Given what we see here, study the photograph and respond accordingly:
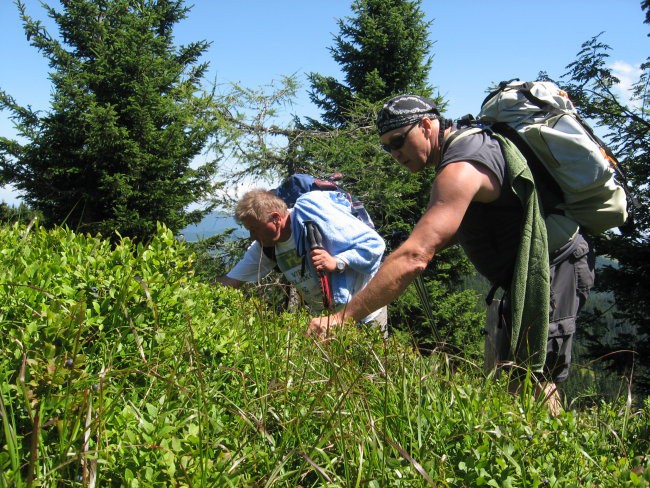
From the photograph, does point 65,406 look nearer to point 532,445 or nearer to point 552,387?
point 532,445

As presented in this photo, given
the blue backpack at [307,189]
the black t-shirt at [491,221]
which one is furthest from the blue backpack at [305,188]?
the black t-shirt at [491,221]

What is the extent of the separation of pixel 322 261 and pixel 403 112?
4.18ft

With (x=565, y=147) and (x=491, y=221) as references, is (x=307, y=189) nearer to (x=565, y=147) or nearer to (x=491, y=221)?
(x=491, y=221)

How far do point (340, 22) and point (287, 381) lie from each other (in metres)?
15.9

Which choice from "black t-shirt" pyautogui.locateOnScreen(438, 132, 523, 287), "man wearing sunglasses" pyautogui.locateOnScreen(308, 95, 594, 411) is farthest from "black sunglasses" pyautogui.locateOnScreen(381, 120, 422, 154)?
"black t-shirt" pyautogui.locateOnScreen(438, 132, 523, 287)

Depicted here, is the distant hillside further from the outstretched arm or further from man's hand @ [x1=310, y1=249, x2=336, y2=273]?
the outstretched arm

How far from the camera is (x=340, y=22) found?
1628cm

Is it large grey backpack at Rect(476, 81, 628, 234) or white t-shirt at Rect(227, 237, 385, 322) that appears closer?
large grey backpack at Rect(476, 81, 628, 234)

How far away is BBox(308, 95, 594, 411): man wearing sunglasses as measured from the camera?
246 centimetres

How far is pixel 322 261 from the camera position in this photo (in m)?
3.83

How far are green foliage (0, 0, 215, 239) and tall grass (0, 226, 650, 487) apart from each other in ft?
29.3

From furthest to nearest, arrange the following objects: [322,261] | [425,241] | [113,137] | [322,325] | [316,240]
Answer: [113,137] → [316,240] → [322,261] → [322,325] → [425,241]

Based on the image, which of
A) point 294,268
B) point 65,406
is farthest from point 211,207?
point 65,406

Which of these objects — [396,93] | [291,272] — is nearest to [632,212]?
[396,93]
